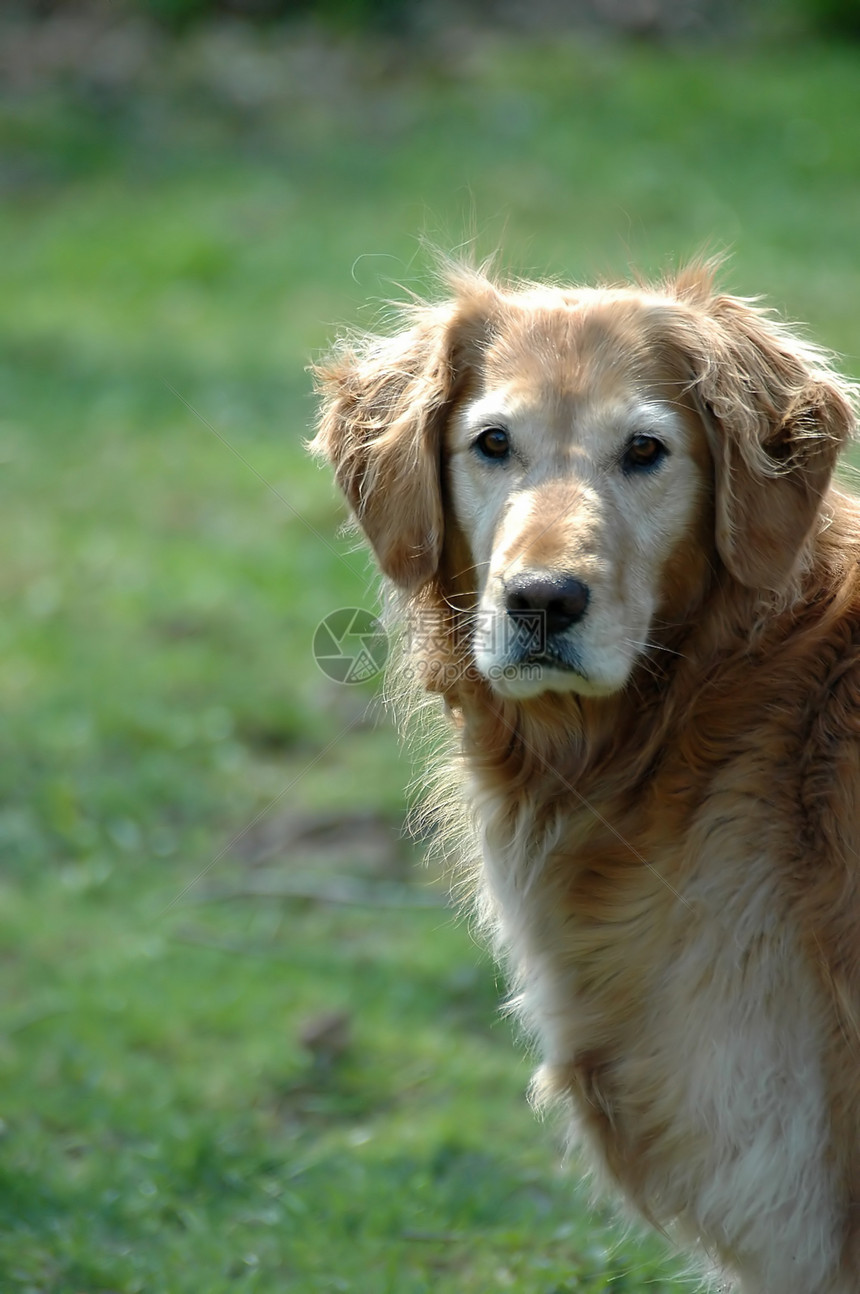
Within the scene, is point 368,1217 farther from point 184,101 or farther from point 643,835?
point 184,101

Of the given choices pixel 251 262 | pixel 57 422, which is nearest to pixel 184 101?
pixel 251 262

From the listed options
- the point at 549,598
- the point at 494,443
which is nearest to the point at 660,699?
the point at 549,598

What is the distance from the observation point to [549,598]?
2512 millimetres

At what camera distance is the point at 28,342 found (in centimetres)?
969

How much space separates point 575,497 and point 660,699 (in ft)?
1.44

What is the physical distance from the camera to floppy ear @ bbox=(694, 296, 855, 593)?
273 centimetres

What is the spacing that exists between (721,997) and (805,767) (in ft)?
1.41

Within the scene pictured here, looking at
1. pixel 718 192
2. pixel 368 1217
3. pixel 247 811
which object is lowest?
pixel 247 811

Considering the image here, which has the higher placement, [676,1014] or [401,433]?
[401,433]

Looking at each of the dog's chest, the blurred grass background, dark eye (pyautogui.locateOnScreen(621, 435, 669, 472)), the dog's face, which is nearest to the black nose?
the dog's face

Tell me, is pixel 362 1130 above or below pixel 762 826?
below

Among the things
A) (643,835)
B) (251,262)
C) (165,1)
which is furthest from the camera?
(165,1)

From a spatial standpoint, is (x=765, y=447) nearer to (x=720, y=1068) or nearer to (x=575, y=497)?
(x=575, y=497)

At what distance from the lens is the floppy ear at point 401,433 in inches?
116
